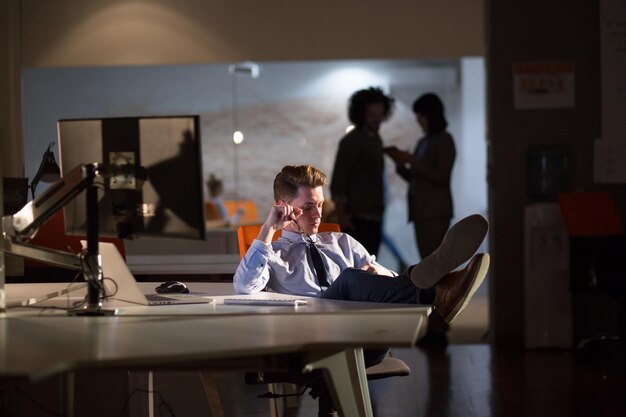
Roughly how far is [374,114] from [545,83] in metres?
1.14

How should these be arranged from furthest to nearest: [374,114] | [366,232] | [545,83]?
[374,114] → [366,232] → [545,83]

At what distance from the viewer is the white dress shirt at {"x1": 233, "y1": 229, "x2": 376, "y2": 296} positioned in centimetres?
319

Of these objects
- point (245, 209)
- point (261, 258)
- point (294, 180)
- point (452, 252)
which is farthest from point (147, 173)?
point (245, 209)

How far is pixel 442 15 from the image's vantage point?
6.58 metres

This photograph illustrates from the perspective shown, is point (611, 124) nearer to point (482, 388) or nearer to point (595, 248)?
point (595, 248)

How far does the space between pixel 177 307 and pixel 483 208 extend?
5483 millimetres

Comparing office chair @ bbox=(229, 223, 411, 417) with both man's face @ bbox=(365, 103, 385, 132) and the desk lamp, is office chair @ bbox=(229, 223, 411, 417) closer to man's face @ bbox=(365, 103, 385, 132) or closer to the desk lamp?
the desk lamp

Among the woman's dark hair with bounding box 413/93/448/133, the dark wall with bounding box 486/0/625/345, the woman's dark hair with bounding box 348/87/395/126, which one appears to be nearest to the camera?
the dark wall with bounding box 486/0/625/345

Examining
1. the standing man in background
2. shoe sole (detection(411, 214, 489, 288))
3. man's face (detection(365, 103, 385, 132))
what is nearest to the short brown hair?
shoe sole (detection(411, 214, 489, 288))

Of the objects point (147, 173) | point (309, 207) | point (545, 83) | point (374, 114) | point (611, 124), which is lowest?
point (309, 207)

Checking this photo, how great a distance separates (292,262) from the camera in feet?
11.4

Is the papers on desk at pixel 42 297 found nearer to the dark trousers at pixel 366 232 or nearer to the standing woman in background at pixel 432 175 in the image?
the dark trousers at pixel 366 232

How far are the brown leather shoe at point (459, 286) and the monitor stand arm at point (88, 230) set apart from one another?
3.02 feet

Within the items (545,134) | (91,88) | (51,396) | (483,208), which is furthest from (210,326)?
(483,208)
